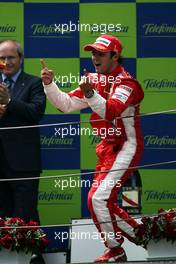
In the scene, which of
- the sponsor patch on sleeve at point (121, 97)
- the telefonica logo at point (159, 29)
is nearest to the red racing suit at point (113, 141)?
the sponsor patch on sleeve at point (121, 97)

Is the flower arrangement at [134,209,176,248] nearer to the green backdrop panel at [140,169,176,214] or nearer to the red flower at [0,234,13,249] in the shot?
the red flower at [0,234,13,249]

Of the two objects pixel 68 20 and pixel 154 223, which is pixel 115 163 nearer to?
pixel 154 223

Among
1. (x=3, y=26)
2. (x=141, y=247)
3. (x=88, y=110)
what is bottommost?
(x=141, y=247)

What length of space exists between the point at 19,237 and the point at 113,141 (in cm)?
88

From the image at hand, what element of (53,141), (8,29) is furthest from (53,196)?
(8,29)

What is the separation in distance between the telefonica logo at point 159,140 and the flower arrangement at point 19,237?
2340 millimetres

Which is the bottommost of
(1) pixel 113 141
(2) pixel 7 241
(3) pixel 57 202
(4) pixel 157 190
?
(3) pixel 57 202

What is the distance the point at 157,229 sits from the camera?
6.74 m

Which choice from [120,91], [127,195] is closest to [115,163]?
[120,91]

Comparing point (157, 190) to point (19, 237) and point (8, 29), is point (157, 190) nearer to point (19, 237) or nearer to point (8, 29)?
point (8, 29)

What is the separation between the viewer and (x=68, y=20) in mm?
9195

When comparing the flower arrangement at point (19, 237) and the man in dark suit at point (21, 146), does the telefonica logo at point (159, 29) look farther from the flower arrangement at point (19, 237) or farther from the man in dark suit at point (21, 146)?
the flower arrangement at point (19, 237)

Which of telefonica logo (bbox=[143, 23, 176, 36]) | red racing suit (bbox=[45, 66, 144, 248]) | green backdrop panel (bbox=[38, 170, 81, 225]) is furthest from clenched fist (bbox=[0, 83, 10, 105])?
telefonica logo (bbox=[143, 23, 176, 36])

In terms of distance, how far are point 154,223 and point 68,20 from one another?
9.52 ft
